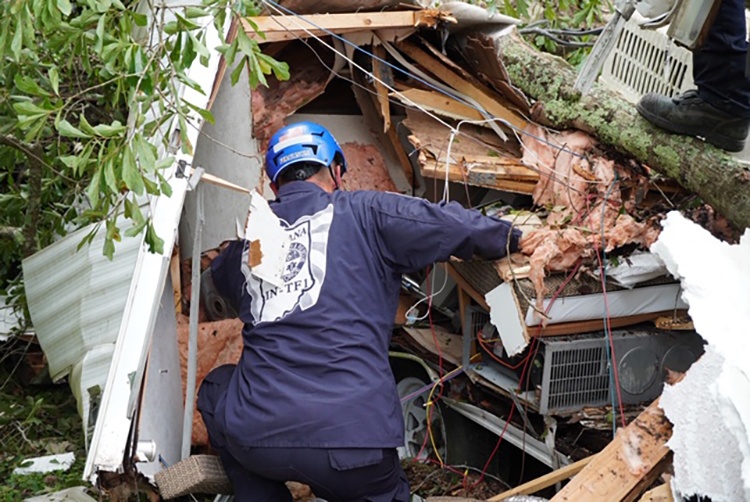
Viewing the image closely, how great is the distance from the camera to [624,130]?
4.67 m

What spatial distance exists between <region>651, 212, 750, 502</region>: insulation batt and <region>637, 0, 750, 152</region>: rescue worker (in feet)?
3.15

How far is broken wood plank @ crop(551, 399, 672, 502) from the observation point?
3.23 metres

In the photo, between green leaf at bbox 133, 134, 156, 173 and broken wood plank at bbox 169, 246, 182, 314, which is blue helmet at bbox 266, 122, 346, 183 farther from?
green leaf at bbox 133, 134, 156, 173

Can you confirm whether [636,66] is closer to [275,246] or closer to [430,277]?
[430,277]

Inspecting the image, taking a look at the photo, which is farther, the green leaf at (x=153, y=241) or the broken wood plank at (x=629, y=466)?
the green leaf at (x=153, y=241)

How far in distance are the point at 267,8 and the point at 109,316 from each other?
69.4 inches

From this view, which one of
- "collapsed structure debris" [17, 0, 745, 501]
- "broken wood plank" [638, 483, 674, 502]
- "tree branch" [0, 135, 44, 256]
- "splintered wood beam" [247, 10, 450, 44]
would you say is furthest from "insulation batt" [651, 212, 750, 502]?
"tree branch" [0, 135, 44, 256]

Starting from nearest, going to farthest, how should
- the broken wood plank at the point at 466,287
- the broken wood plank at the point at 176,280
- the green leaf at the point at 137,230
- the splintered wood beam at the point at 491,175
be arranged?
1. the green leaf at the point at 137,230
2. the broken wood plank at the point at 466,287
3. the splintered wood beam at the point at 491,175
4. the broken wood plank at the point at 176,280

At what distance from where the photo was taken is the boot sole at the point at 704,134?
432 centimetres

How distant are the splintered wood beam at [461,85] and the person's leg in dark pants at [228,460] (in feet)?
6.37

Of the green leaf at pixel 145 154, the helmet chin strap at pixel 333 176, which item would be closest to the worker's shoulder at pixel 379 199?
the helmet chin strap at pixel 333 176

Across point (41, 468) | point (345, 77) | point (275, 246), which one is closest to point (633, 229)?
point (275, 246)

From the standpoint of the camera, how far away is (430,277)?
530 cm

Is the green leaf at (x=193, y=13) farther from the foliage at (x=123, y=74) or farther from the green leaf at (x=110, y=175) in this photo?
the green leaf at (x=110, y=175)
